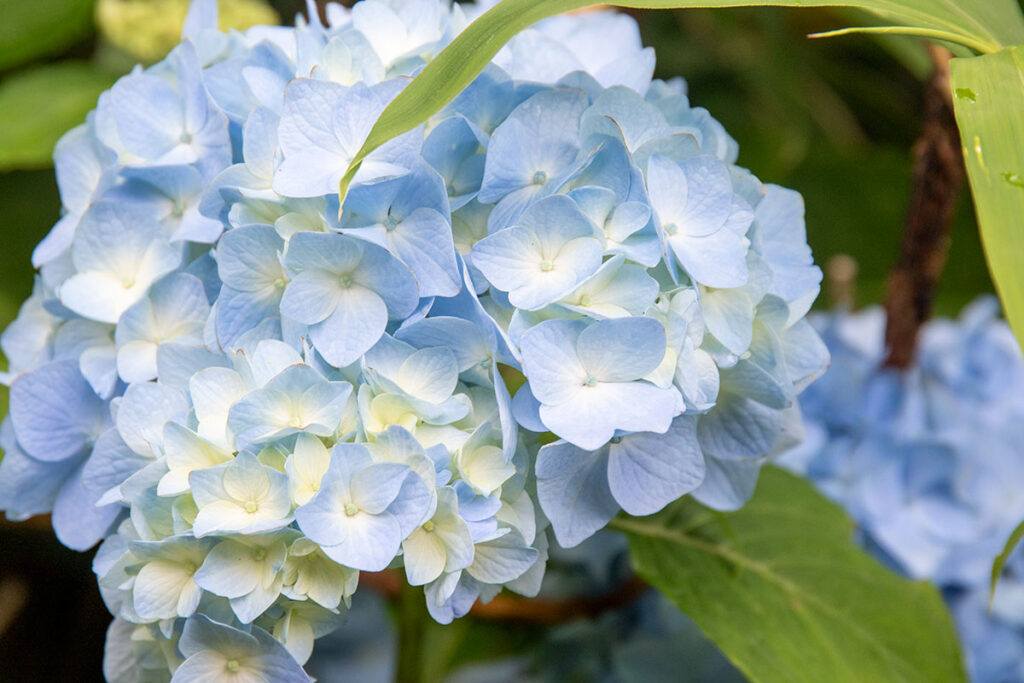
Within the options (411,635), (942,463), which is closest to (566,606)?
(411,635)

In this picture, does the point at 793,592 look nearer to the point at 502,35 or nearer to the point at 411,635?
the point at 411,635

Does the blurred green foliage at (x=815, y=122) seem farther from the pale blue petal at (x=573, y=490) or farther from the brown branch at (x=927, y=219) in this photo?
the pale blue petal at (x=573, y=490)

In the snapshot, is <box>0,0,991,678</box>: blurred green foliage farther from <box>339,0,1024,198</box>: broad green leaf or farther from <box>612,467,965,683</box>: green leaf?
<box>339,0,1024,198</box>: broad green leaf

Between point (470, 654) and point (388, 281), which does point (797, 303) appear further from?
point (470, 654)

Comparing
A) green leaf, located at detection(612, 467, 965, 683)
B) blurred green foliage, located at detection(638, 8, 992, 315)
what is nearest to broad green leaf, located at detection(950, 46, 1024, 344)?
green leaf, located at detection(612, 467, 965, 683)

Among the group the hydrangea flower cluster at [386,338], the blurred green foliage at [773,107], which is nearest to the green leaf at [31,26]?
the blurred green foliage at [773,107]
